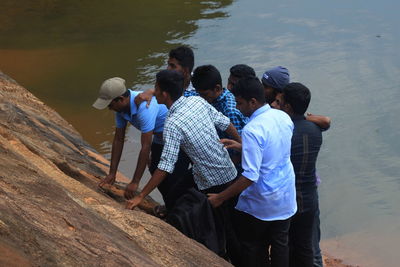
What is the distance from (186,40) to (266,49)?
7.87 ft

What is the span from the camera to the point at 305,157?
4.81 metres

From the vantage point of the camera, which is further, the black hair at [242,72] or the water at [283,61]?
the water at [283,61]

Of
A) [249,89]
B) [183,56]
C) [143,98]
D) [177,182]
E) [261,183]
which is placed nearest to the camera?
[249,89]

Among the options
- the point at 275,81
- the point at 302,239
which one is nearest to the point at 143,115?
the point at 275,81

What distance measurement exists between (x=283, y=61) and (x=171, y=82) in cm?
1098

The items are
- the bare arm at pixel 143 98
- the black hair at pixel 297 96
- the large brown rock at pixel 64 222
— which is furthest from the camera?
the bare arm at pixel 143 98

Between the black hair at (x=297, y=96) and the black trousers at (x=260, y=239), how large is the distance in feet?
2.82

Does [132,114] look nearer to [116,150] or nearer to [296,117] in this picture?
[116,150]

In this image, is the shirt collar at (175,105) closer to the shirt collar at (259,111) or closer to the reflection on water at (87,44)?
the shirt collar at (259,111)

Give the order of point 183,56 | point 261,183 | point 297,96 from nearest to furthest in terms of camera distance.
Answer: point 261,183
point 297,96
point 183,56

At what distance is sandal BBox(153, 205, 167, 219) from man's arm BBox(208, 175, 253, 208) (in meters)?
0.71

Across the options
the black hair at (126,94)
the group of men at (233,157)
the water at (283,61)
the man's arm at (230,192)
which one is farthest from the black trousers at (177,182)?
the water at (283,61)

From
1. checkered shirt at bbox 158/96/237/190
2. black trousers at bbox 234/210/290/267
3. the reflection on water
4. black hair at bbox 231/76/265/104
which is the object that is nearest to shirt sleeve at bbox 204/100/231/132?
checkered shirt at bbox 158/96/237/190

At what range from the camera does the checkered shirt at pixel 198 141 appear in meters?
4.29
